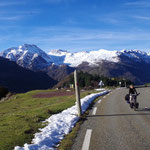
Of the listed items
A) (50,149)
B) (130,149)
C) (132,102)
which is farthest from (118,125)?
(132,102)

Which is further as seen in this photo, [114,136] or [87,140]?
[114,136]

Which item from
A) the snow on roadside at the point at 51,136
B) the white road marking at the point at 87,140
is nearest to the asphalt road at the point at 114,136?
the white road marking at the point at 87,140

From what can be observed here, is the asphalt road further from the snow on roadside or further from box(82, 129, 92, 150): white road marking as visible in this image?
the snow on roadside

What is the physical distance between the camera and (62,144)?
683cm

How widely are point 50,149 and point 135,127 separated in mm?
3973

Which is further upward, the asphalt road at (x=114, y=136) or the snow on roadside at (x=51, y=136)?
the snow on roadside at (x=51, y=136)

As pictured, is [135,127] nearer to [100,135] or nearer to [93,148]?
[100,135]

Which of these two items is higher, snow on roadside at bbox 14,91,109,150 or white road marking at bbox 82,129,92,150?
snow on roadside at bbox 14,91,109,150

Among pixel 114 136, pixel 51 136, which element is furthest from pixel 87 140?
pixel 51 136

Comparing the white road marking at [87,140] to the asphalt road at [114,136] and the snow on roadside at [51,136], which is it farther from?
the snow on roadside at [51,136]

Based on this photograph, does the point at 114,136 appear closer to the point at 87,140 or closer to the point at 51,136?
the point at 87,140

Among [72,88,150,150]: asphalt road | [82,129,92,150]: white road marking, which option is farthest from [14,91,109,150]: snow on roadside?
[82,129,92,150]: white road marking

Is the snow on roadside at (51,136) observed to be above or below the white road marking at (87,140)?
above

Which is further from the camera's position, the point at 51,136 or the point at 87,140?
the point at 51,136
